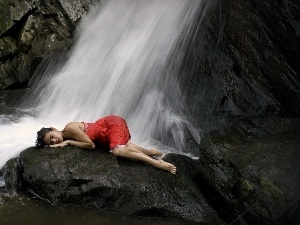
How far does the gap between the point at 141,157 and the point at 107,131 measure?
861 millimetres

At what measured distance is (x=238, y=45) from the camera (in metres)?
6.80

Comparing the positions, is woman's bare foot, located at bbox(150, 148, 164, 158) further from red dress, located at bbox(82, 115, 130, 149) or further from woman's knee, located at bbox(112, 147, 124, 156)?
woman's knee, located at bbox(112, 147, 124, 156)

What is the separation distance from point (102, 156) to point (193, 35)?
360 cm

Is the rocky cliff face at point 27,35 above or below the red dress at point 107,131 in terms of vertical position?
above

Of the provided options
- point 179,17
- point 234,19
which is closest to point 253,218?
point 234,19

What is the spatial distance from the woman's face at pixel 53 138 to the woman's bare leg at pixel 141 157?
1.00 metres

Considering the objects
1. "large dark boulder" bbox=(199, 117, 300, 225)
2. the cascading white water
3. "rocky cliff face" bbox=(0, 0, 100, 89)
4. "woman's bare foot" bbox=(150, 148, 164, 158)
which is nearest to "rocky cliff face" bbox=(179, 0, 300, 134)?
the cascading white water

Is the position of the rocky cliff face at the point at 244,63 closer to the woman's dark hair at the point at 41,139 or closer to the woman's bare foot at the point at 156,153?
the woman's bare foot at the point at 156,153

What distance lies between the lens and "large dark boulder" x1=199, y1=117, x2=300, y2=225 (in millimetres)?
4293

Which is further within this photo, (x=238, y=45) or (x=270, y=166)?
(x=238, y=45)

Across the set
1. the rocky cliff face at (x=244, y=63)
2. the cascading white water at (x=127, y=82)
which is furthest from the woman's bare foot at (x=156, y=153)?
the rocky cliff face at (x=244, y=63)

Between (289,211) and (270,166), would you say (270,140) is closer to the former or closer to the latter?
(270,166)

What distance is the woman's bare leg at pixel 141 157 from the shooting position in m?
5.24

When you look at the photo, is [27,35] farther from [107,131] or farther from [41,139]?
[107,131]
